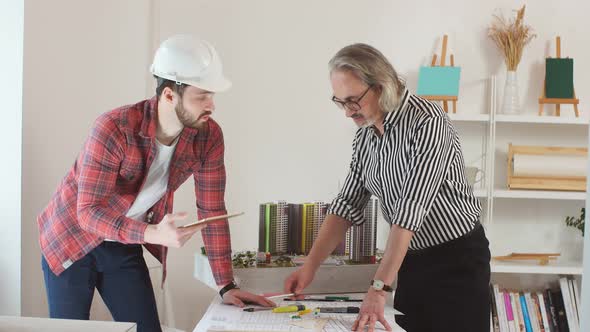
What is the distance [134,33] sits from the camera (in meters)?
3.48

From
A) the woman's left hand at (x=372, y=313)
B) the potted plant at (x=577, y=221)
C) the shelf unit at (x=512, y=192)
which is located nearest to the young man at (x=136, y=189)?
the woman's left hand at (x=372, y=313)

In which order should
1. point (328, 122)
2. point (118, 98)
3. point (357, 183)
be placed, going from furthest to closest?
1. point (328, 122)
2. point (118, 98)
3. point (357, 183)

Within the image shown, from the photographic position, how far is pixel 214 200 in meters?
2.08

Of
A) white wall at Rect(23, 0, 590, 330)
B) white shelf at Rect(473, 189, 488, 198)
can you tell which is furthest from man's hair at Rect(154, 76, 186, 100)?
white shelf at Rect(473, 189, 488, 198)

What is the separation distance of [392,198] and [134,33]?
2.02m

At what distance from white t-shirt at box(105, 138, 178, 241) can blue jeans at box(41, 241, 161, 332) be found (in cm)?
11

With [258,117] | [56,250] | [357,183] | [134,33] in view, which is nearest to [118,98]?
[134,33]

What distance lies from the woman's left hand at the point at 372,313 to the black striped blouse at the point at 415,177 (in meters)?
0.20

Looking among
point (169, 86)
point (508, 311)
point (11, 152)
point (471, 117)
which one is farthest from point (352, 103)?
point (508, 311)

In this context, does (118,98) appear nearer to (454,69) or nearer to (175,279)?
(175,279)

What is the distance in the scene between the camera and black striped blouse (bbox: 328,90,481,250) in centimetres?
178

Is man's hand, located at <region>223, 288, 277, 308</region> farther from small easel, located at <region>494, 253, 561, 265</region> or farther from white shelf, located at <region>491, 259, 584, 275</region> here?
small easel, located at <region>494, 253, 561, 265</region>

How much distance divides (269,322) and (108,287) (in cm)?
62

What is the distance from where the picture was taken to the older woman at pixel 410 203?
1782 mm
